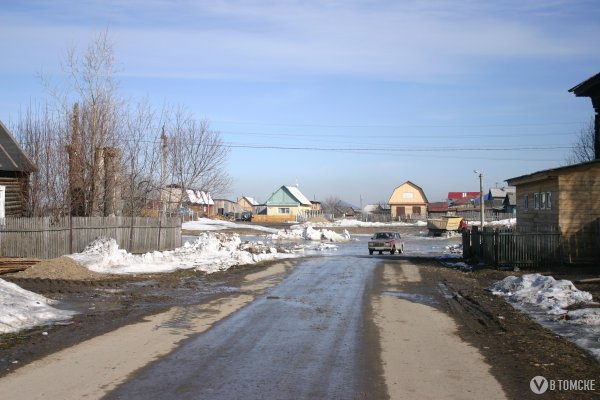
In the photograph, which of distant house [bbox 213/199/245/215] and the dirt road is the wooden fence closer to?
the dirt road

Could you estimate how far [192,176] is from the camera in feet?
132

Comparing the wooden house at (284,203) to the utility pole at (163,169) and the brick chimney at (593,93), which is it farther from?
the brick chimney at (593,93)

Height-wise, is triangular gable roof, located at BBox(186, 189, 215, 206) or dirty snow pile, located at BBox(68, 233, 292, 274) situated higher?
triangular gable roof, located at BBox(186, 189, 215, 206)

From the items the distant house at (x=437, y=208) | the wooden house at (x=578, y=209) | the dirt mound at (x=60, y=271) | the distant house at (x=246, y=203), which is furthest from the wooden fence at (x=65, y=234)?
the distant house at (x=246, y=203)

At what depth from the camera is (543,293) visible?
48.7 ft

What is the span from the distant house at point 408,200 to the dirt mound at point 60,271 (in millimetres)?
101976

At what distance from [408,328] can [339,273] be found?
38.9ft

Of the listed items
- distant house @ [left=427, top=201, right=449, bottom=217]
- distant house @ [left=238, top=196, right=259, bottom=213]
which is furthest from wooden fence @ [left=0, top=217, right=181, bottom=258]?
distant house @ [left=238, top=196, right=259, bottom=213]

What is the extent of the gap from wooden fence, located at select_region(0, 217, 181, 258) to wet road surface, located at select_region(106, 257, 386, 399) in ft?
39.4

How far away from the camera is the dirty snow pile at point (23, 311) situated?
431 inches

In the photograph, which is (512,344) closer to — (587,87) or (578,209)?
(578,209)

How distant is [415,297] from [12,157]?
21.6 m

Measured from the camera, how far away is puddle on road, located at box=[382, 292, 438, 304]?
15.3 metres

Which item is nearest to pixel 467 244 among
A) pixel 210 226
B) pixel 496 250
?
pixel 496 250
